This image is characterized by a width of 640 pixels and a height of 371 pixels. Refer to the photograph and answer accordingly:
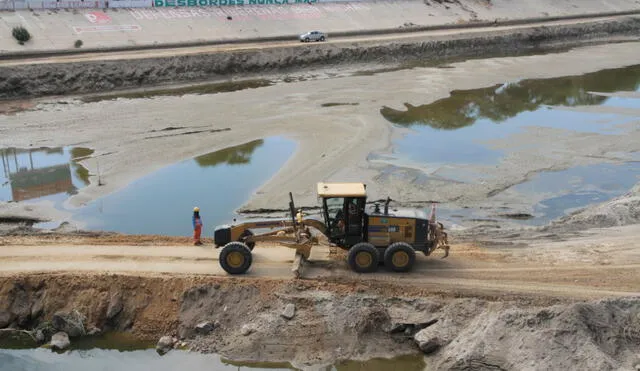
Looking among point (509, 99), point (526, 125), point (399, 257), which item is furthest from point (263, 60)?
point (399, 257)

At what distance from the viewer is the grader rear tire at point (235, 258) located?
14055mm

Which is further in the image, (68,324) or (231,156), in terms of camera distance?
(231,156)

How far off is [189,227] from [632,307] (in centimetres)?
1320

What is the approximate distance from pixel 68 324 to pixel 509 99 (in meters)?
31.8

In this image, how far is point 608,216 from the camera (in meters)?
18.8

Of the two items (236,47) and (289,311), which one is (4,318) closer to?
(289,311)

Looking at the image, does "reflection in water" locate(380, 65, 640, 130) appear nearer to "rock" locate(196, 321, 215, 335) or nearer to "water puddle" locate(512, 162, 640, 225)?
"water puddle" locate(512, 162, 640, 225)

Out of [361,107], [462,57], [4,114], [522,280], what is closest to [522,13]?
[462,57]

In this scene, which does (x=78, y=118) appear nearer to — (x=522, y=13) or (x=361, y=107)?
(x=361, y=107)

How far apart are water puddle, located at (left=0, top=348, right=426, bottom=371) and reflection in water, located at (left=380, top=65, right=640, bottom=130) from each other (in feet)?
68.7

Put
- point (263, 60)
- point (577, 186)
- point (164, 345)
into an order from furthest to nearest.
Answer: point (263, 60) → point (577, 186) → point (164, 345)

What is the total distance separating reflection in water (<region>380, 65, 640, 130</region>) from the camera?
33344 mm

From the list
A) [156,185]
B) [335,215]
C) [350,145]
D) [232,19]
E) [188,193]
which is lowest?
[188,193]

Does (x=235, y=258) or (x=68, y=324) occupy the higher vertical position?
(x=235, y=258)
